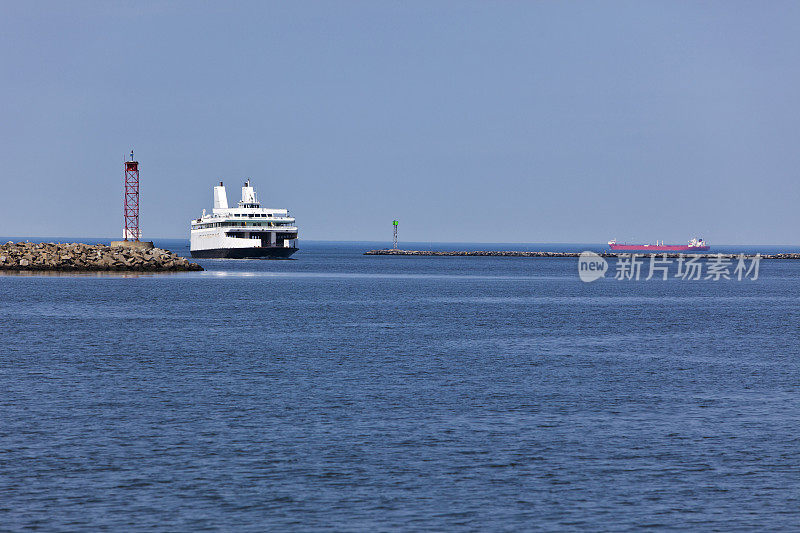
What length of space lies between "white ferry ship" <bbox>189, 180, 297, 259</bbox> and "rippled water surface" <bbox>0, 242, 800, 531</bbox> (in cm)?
10362

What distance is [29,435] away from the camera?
19.4m

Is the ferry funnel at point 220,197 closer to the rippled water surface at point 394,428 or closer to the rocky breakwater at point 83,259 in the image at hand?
the rocky breakwater at point 83,259

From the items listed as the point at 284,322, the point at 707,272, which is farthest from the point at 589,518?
the point at 707,272

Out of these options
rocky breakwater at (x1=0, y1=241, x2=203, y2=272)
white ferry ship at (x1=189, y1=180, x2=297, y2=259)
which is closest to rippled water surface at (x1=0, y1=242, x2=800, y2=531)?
rocky breakwater at (x1=0, y1=241, x2=203, y2=272)

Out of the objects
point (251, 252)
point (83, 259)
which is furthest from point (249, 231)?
point (83, 259)

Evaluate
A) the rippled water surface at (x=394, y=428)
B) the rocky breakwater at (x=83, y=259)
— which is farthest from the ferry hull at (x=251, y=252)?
the rippled water surface at (x=394, y=428)

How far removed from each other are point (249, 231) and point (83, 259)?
141 ft

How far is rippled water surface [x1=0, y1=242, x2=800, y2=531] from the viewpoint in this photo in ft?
48.3

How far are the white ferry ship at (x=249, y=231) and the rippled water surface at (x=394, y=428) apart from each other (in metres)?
104

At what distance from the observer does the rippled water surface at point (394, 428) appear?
14.7 meters

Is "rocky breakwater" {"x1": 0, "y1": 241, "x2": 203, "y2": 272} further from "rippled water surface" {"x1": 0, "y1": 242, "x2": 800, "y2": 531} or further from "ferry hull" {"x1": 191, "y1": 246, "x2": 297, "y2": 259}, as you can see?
"rippled water surface" {"x1": 0, "y1": 242, "x2": 800, "y2": 531}

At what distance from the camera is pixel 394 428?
67.6ft

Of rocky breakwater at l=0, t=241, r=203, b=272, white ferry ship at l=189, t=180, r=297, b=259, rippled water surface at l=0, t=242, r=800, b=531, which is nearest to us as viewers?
rippled water surface at l=0, t=242, r=800, b=531

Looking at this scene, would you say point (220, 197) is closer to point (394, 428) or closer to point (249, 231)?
point (249, 231)
